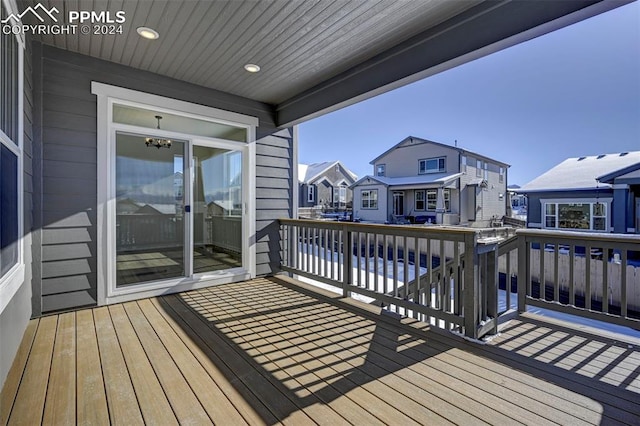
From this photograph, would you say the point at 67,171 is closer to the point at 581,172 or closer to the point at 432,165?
the point at 581,172

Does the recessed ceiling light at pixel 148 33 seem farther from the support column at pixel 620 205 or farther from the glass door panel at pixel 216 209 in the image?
the support column at pixel 620 205

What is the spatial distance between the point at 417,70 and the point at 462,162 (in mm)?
15006

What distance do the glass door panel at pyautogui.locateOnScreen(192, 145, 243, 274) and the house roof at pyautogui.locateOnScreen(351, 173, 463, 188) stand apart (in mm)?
13170

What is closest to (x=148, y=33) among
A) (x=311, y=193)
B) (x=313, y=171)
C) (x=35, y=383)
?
(x=35, y=383)

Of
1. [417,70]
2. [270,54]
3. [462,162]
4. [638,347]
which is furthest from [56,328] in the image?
[462,162]

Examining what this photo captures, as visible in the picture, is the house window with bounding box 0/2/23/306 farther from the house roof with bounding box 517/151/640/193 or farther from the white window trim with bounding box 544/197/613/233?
the house roof with bounding box 517/151/640/193

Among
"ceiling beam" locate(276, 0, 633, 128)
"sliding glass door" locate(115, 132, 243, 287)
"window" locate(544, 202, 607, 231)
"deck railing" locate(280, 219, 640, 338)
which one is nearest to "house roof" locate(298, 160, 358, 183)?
"window" locate(544, 202, 607, 231)

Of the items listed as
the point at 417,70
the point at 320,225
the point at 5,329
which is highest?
the point at 417,70

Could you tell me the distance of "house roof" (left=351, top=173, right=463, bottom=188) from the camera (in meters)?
15.3

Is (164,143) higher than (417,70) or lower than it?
lower

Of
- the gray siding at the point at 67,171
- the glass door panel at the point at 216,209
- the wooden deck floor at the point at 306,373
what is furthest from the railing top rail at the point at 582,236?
the gray siding at the point at 67,171

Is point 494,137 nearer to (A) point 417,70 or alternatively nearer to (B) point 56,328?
(A) point 417,70

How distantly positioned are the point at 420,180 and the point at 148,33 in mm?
15355

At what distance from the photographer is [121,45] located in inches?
112
